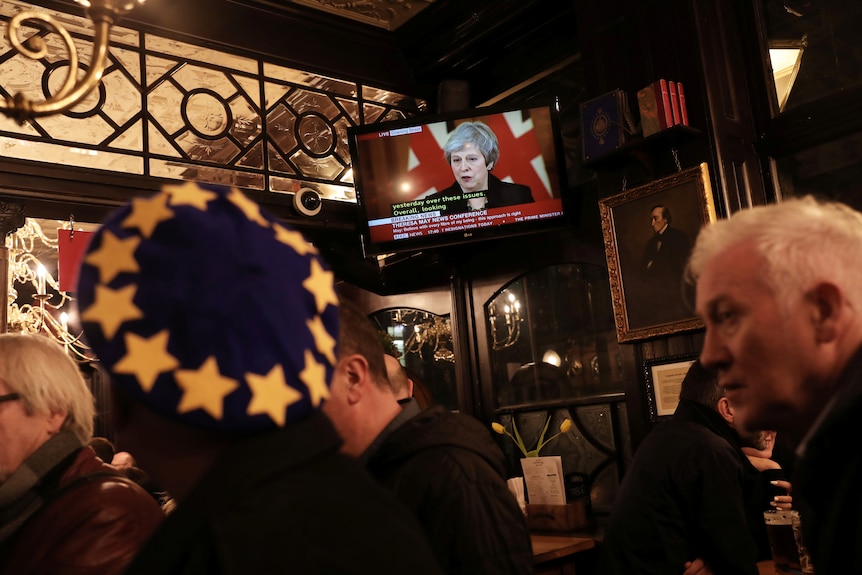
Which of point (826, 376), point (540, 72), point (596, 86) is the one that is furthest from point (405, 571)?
point (540, 72)

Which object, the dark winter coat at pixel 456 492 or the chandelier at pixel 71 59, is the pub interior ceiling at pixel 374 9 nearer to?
the chandelier at pixel 71 59

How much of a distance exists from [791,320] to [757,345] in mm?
66

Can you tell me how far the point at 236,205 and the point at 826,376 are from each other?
0.95 m

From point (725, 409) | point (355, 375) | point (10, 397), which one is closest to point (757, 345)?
point (355, 375)

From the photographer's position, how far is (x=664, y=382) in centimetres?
397

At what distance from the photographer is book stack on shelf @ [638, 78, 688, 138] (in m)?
3.84

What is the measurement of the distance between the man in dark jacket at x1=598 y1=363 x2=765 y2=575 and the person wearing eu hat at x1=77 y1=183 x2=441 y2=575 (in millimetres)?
2059

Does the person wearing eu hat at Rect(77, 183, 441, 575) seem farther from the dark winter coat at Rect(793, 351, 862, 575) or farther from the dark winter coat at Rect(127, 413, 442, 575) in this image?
the dark winter coat at Rect(793, 351, 862, 575)

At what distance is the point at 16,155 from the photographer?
161 inches

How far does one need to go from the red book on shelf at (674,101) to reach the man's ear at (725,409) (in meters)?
1.50

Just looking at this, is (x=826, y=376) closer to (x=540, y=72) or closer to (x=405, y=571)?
(x=405, y=571)

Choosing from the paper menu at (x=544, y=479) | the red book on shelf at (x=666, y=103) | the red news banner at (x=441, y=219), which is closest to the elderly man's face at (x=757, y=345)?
the red book on shelf at (x=666, y=103)

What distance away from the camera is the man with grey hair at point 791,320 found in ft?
4.09

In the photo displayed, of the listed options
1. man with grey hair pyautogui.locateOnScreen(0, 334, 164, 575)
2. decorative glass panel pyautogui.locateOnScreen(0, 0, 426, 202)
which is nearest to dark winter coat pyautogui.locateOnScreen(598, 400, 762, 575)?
man with grey hair pyautogui.locateOnScreen(0, 334, 164, 575)
